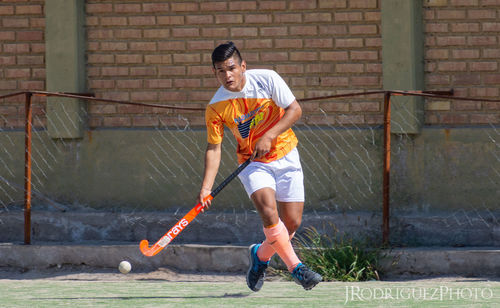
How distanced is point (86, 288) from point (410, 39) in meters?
3.82

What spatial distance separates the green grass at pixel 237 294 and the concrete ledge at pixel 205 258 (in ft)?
0.83

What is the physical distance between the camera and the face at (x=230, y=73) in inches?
222

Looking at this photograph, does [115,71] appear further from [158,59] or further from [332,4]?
[332,4]

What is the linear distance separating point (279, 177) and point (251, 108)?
0.53 m

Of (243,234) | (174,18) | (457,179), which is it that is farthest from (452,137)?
(174,18)

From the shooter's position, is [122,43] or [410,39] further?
[122,43]

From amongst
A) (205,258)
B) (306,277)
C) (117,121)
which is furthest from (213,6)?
(306,277)

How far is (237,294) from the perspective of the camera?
6121mm

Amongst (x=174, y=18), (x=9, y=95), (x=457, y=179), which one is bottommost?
(x=457, y=179)

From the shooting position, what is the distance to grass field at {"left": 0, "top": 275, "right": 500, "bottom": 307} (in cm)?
552

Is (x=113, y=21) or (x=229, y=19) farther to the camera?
(x=113, y=21)

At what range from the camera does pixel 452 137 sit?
8141 mm

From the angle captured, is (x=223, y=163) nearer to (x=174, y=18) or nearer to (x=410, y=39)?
(x=174, y=18)

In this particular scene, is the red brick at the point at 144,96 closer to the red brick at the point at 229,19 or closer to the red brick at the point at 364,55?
the red brick at the point at 229,19
